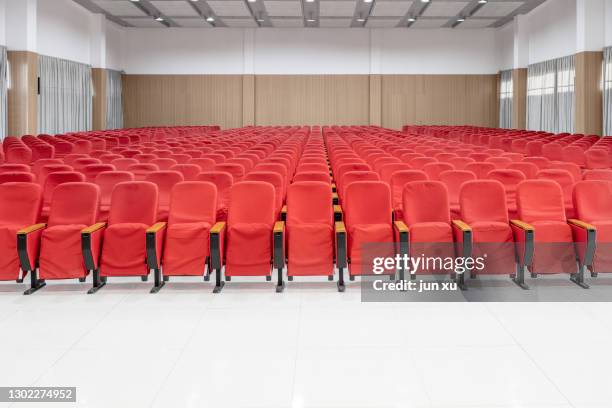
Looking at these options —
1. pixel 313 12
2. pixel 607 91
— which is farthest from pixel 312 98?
pixel 607 91

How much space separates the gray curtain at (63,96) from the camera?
75.0 ft

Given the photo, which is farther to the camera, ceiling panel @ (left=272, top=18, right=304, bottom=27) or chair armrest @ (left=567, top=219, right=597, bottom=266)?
ceiling panel @ (left=272, top=18, right=304, bottom=27)

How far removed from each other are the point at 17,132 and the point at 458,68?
21929mm

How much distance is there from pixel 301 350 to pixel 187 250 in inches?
83.0

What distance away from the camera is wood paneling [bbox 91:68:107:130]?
91.6 feet

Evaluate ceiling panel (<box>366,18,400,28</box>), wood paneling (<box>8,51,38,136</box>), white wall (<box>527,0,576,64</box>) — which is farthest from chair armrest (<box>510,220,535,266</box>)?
ceiling panel (<box>366,18,400,28</box>)

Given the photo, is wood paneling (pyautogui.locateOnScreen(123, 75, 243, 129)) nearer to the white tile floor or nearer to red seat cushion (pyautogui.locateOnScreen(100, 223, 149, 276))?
red seat cushion (pyautogui.locateOnScreen(100, 223, 149, 276))

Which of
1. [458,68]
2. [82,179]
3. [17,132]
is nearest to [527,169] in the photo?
[82,179]

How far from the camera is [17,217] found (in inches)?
250

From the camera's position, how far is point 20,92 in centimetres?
2036

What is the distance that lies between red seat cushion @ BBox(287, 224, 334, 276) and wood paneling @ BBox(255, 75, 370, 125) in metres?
27.5

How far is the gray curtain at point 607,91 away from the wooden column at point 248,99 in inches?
686

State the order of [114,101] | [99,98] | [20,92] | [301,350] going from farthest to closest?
1. [114,101]
2. [99,98]
3. [20,92]
4. [301,350]

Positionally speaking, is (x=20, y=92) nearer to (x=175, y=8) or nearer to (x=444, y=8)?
(x=175, y=8)
